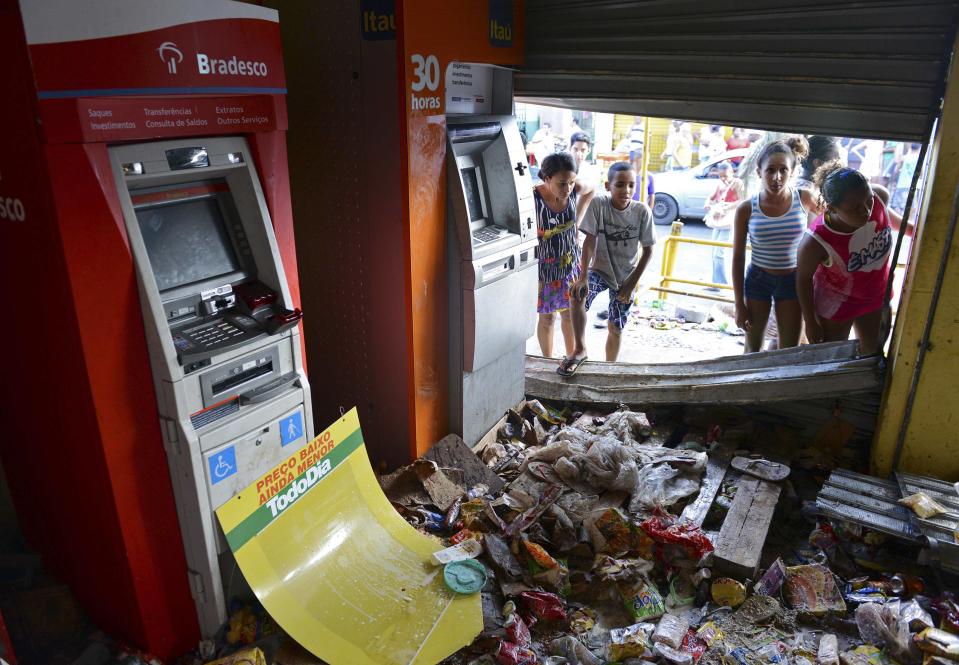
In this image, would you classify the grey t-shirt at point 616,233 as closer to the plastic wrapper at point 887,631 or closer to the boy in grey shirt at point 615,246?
the boy in grey shirt at point 615,246

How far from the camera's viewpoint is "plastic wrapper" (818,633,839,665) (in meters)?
2.56

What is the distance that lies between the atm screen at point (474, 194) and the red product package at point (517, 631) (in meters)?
2.14

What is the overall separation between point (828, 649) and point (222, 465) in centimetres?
242

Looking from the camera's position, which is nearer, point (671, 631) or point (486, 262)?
point (671, 631)

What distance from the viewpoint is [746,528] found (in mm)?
3156

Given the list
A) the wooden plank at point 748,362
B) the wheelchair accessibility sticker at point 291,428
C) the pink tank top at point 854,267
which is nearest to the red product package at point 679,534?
the wooden plank at point 748,362

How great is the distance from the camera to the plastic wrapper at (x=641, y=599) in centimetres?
283

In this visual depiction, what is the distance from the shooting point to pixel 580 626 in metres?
2.81

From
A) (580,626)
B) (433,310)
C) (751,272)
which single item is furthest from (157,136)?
(751,272)

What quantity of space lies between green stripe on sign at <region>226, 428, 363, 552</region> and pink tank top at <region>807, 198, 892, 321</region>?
9.25ft

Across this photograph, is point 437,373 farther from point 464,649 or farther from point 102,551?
point 102,551

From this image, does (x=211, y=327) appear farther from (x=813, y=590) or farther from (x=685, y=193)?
(x=685, y=193)

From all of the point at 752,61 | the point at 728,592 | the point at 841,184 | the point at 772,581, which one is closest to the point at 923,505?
the point at 772,581

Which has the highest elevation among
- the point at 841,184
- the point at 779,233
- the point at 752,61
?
the point at 752,61
